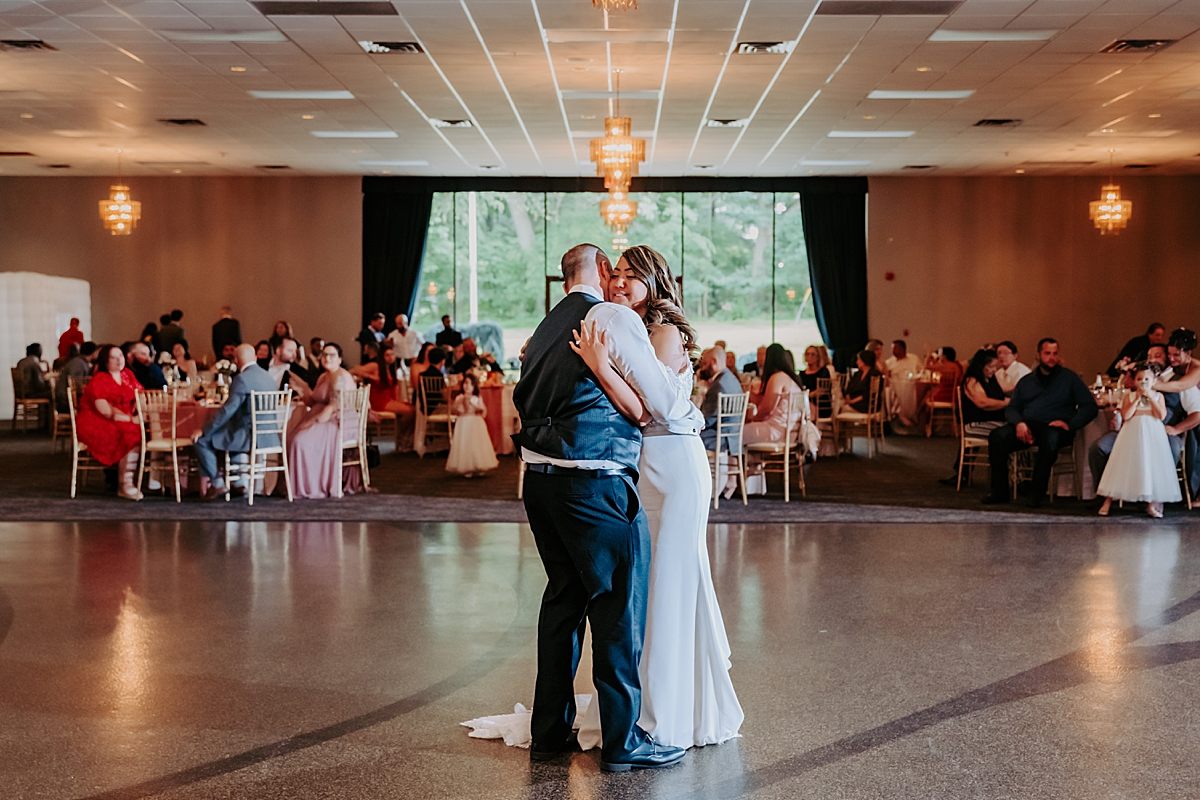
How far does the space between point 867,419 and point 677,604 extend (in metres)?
9.11

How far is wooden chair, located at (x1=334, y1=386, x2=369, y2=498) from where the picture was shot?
9352 millimetres

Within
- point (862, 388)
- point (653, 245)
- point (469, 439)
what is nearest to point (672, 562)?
point (469, 439)

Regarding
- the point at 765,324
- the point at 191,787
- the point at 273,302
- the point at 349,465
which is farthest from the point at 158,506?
the point at 765,324

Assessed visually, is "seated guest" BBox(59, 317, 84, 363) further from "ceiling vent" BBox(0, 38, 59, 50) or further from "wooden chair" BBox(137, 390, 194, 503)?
"wooden chair" BBox(137, 390, 194, 503)

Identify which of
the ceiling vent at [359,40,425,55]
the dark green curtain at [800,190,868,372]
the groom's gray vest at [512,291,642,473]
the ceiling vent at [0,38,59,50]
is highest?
the ceiling vent at [0,38,59,50]

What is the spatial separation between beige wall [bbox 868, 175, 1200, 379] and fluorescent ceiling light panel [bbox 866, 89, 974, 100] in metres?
7.13

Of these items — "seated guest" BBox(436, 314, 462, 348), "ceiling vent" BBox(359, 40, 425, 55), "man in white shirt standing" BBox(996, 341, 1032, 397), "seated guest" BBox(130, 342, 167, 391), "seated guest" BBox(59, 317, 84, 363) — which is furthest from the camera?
"seated guest" BBox(436, 314, 462, 348)

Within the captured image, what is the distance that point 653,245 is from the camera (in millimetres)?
18656

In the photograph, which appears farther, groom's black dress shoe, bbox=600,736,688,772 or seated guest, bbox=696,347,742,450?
seated guest, bbox=696,347,742,450

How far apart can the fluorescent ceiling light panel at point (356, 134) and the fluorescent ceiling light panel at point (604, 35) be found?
204 inches

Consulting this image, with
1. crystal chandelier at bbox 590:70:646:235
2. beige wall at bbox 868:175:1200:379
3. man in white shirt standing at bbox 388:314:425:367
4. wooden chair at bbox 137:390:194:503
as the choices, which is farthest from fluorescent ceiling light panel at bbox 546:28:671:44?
beige wall at bbox 868:175:1200:379

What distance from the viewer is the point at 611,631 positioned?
3.36m

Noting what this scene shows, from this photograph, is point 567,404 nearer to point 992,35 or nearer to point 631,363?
point 631,363

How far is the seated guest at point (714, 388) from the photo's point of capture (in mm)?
8734
